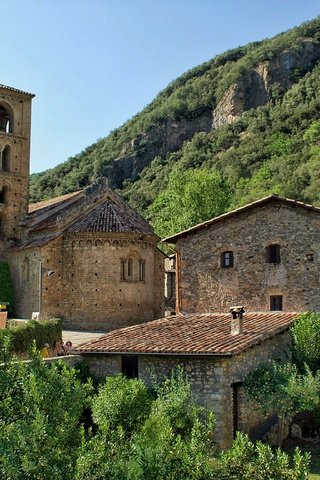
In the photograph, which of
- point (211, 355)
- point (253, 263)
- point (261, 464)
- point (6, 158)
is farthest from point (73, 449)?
point (6, 158)

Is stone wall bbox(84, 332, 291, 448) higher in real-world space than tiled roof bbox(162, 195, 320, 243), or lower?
lower

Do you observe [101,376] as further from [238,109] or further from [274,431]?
[238,109]

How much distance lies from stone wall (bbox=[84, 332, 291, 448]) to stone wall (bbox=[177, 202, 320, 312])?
3.86 meters

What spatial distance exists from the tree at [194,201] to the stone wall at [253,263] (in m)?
24.6

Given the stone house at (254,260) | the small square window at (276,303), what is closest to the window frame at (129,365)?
the stone house at (254,260)

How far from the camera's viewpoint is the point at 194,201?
50.3 meters

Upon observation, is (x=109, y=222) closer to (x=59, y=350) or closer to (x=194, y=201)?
(x=59, y=350)

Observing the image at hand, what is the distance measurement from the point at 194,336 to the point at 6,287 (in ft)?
67.0

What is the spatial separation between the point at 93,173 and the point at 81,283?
77802 mm

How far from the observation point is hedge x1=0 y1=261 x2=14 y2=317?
36.0 meters

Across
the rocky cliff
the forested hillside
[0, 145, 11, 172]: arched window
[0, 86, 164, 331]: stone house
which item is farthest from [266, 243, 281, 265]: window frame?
the rocky cliff

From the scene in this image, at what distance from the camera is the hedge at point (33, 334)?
20516 mm

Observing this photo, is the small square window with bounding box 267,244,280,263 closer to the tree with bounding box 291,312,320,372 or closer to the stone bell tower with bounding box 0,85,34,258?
the tree with bounding box 291,312,320,372

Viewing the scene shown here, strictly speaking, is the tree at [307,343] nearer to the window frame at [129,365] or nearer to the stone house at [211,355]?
the stone house at [211,355]
